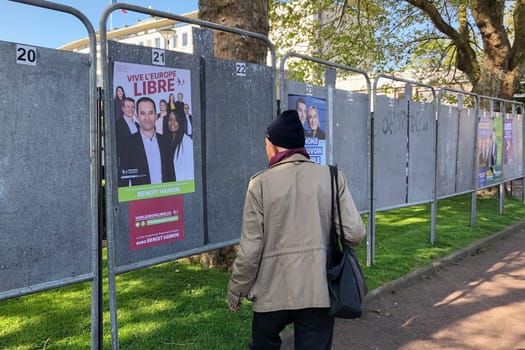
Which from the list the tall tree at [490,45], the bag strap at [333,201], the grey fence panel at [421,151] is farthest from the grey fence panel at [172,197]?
the tall tree at [490,45]

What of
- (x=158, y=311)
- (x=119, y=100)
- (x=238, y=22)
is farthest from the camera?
(x=238, y=22)

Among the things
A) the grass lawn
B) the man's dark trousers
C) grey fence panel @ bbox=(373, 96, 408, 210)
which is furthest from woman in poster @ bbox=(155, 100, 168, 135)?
grey fence panel @ bbox=(373, 96, 408, 210)

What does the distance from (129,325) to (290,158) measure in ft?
7.95

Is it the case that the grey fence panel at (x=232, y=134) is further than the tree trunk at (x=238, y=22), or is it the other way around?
the tree trunk at (x=238, y=22)

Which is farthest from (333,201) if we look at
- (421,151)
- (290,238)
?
(421,151)

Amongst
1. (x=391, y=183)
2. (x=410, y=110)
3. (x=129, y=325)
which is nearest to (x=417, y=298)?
(x=391, y=183)

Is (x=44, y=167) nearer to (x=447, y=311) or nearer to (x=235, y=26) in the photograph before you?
(x=235, y=26)

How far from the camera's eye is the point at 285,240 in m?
2.72

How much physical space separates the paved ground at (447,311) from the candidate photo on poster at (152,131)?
1809 mm

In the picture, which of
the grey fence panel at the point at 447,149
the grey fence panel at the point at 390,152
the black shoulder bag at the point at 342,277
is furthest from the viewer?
the grey fence panel at the point at 447,149

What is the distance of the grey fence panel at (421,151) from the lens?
23.4 ft

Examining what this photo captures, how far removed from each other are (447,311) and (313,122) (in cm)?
254

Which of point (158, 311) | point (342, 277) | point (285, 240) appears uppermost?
point (285, 240)

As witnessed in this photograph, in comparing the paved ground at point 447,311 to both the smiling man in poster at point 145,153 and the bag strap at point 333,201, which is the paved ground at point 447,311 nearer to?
the bag strap at point 333,201
